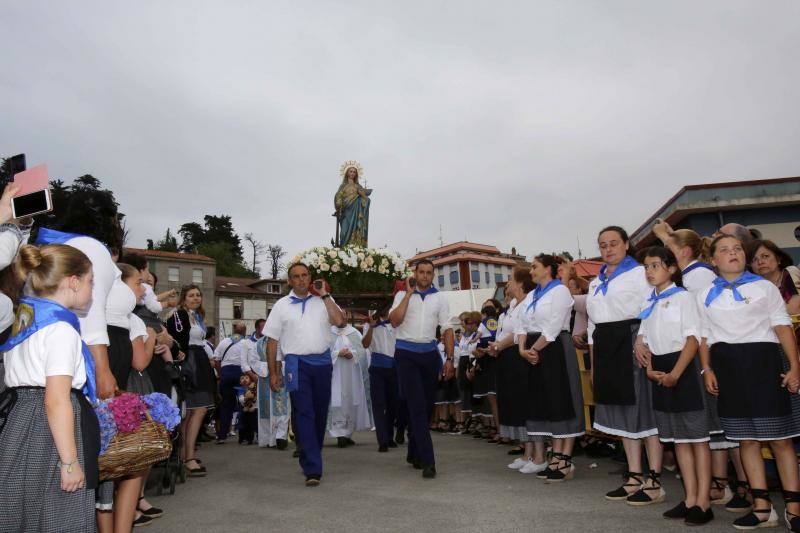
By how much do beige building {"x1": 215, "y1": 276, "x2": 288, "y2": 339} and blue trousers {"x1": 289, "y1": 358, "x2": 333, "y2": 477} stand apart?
163 feet

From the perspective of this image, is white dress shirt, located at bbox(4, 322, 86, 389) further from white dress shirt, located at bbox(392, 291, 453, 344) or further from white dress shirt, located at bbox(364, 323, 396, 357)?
white dress shirt, located at bbox(364, 323, 396, 357)

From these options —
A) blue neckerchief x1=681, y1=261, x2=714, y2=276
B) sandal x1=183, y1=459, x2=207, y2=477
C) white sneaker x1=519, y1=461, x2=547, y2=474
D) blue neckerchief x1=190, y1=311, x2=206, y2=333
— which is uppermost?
blue neckerchief x1=190, y1=311, x2=206, y2=333

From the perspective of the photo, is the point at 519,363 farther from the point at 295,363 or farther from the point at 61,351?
the point at 61,351

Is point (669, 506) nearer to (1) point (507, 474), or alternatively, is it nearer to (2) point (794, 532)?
(2) point (794, 532)

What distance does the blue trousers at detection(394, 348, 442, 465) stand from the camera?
250 inches

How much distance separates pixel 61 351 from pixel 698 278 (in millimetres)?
4502

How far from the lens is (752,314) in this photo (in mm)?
4070

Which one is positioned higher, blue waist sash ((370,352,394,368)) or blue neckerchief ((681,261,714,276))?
blue neckerchief ((681,261,714,276))

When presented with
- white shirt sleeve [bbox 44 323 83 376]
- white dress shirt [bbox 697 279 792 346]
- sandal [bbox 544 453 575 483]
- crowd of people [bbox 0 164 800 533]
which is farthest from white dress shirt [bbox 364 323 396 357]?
white shirt sleeve [bbox 44 323 83 376]

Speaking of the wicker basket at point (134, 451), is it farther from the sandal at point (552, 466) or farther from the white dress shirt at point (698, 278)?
the white dress shirt at point (698, 278)

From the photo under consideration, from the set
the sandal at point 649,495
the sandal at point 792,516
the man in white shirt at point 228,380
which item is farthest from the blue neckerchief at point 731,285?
the man in white shirt at point 228,380

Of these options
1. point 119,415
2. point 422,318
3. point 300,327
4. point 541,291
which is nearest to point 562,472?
point 541,291

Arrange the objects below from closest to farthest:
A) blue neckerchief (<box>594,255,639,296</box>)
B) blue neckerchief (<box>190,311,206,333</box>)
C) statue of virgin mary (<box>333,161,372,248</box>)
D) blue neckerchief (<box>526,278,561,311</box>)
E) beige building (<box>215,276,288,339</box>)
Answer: blue neckerchief (<box>594,255,639,296</box>) → blue neckerchief (<box>526,278,561,311</box>) → blue neckerchief (<box>190,311,206,333</box>) → statue of virgin mary (<box>333,161,372,248</box>) → beige building (<box>215,276,288,339</box>)

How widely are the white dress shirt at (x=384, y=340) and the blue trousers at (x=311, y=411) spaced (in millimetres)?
2758
